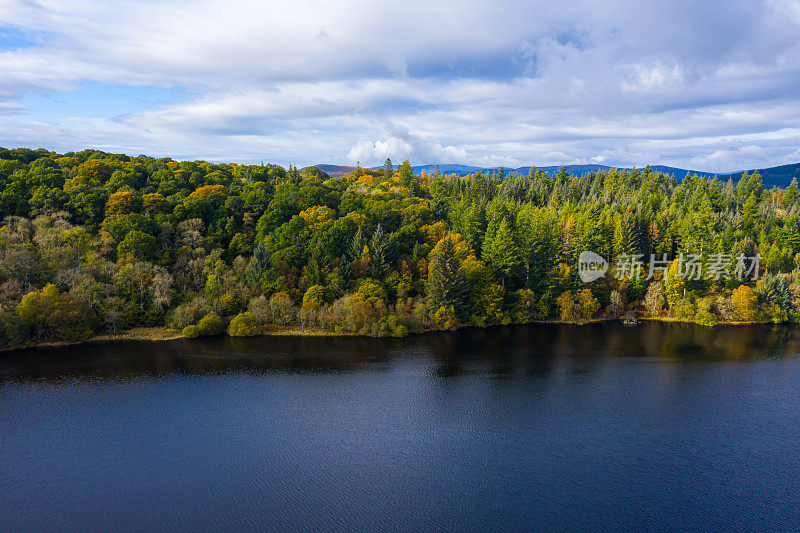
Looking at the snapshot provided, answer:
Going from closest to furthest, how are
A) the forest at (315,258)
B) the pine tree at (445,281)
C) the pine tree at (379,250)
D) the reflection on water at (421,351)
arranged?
the reflection on water at (421,351) < the forest at (315,258) < the pine tree at (445,281) < the pine tree at (379,250)

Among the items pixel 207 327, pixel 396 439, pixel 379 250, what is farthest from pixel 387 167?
pixel 396 439

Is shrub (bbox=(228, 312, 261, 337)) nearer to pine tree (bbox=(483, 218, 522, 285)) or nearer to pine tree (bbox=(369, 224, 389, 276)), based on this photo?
pine tree (bbox=(369, 224, 389, 276))

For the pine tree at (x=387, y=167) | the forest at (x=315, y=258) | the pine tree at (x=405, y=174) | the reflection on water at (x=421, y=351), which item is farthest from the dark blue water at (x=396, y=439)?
the pine tree at (x=387, y=167)

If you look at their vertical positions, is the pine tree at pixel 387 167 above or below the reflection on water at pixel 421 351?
above

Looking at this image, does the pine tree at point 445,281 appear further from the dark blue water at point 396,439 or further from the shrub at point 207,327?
the shrub at point 207,327

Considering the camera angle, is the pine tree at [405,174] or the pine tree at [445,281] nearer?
the pine tree at [445,281]

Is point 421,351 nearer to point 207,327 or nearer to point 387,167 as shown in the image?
point 207,327

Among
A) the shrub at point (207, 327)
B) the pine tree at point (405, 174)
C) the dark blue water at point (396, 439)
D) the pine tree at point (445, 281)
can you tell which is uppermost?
the pine tree at point (405, 174)

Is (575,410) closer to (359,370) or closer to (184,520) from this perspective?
(359,370)
